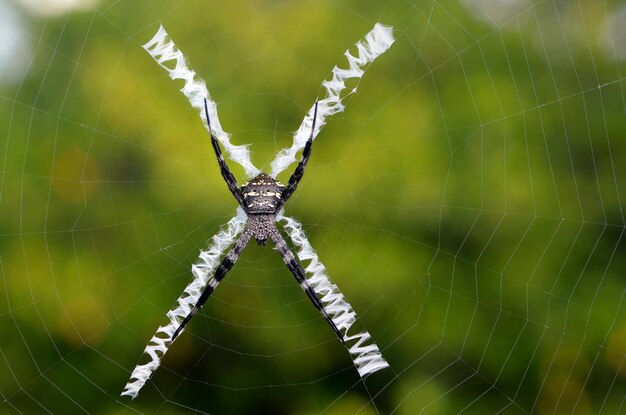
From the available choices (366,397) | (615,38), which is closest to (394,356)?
(366,397)

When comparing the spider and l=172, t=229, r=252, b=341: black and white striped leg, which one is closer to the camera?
the spider

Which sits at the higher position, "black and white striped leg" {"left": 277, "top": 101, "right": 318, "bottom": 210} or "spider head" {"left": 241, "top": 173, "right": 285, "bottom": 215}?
"black and white striped leg" {"left": 277, "top": 101, "right": 318, "bottom": 210}

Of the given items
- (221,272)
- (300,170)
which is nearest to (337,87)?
(300,170)

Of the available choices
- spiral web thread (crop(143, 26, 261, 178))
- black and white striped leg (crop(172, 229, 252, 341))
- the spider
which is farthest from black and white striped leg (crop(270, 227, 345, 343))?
spiral web thread (crop(143, 26, 261, 178))

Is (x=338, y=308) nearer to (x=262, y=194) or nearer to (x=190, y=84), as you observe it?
(x=262, y=194)

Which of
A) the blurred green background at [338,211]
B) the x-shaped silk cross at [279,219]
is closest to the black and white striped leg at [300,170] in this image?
the x-shaped silk cross at [279,219]

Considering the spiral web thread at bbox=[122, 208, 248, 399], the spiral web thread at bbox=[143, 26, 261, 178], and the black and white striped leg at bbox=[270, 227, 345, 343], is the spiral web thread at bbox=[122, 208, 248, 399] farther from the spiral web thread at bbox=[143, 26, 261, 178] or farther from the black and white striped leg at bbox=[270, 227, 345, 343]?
the spiral web thread at bbox=[143, 26, 261, 178]

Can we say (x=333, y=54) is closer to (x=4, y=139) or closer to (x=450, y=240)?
Result: (x=450, y=240)
